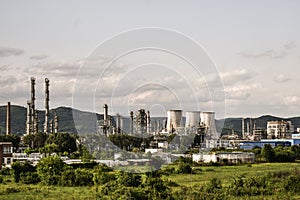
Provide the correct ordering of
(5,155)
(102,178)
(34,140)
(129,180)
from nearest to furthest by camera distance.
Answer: (129,180)
(102,178)
(5,155)
(34,140)

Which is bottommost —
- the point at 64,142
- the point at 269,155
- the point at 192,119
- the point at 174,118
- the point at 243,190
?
the point at 243,190

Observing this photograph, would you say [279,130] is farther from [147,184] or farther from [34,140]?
[147,184]

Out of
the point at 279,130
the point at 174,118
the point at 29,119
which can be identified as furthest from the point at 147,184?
the point at 279,130

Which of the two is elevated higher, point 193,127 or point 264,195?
point 193,127

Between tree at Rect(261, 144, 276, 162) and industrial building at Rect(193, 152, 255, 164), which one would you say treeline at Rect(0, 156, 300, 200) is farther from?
tree at Rect(261, 144, 276, 162)

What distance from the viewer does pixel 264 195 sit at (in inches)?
641

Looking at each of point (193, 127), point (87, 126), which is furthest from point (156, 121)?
point (87, 126)

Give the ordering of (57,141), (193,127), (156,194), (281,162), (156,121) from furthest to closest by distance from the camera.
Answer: (156,121), (57,141), (193,127), (281,162), (156,194)

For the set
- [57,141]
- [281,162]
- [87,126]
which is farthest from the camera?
[57,141]

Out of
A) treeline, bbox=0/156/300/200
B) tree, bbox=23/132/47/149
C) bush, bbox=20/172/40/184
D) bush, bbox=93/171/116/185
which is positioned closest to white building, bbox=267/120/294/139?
tree, bbox=23/132/47/149

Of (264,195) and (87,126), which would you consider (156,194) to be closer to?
(264,195)

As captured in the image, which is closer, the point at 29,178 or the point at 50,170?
the point at 29,178

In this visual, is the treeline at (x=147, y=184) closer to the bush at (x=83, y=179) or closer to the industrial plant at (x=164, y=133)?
the bush at (x=83, y=179)

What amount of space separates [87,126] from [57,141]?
11682 millimetres
